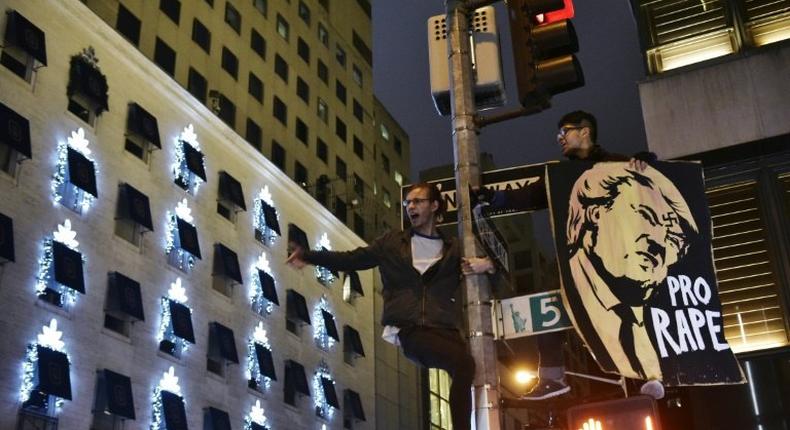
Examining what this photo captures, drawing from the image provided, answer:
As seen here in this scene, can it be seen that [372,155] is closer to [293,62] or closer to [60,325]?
[293,62]

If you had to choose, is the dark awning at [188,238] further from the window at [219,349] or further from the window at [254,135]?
the window at [254,135]

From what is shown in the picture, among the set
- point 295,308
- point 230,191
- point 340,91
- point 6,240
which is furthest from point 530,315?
point 340,91

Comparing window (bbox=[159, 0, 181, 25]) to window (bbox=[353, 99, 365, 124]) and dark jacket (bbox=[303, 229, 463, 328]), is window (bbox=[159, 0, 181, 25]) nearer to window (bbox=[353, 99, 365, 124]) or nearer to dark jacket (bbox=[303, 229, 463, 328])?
window (bbox=[353, 99, 365, 124])

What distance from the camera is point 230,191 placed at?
3625cm

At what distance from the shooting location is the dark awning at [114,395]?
26625 millimetres

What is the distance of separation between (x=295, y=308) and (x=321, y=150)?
1050 centimetres

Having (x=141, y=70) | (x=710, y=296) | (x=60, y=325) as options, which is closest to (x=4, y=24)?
(x=141, y=70)

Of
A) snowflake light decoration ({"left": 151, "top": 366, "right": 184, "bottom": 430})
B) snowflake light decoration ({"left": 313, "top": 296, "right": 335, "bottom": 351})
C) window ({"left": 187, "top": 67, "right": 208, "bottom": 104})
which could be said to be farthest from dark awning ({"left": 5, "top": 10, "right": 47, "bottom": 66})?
snowflake light decoration ({"left": 313, "top": 296, "right": 335, "bottom": 351})

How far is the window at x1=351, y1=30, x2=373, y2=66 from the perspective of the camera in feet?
180

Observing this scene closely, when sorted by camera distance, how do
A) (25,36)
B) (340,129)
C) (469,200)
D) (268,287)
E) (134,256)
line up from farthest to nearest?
(340,129)
(268,287)
(134,256)
(25,36)
(469,200)

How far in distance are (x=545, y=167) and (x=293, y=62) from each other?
40.9 m

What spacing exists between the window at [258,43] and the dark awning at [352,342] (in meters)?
14.8

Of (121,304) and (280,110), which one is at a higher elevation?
(280,110)

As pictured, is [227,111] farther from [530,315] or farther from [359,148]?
[530,315]
